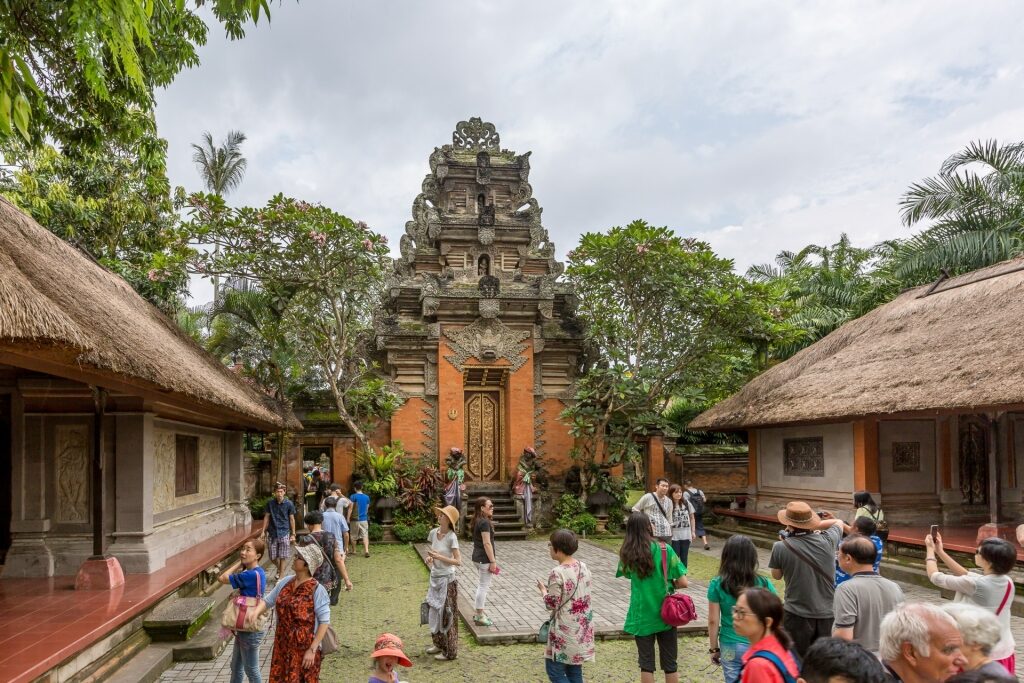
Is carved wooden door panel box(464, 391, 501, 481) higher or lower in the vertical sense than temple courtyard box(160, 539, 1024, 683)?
higher

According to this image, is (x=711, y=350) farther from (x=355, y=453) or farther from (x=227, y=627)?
(x=227, y=627)

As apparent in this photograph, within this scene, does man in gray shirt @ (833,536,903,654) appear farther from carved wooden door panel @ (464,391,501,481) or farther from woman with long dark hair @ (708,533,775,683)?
carved wooden door panel @ (464,391,501,481)

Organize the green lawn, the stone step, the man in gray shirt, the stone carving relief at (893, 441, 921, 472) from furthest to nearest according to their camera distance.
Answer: the stone carving relief at (893, 441, 921, 472)
the stone step
the green lawn
the man in gray shirt

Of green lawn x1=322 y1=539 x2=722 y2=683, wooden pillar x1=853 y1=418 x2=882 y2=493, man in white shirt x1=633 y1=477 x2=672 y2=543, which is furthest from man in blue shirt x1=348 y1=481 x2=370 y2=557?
wooden pillar x1=853 y1=418 x2=882 y2=493

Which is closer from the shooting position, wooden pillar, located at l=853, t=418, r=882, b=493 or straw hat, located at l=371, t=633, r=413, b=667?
straw hat, located at l=371, t=633, r=413, b=667

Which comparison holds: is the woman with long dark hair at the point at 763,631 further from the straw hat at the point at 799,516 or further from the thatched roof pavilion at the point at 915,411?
the thatched roof pavilion at the point at 915,411

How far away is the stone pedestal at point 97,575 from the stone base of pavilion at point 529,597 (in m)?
3.99

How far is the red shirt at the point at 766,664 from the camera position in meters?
3.14

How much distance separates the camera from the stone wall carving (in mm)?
10320

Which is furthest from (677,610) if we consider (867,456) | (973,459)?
(973,459)

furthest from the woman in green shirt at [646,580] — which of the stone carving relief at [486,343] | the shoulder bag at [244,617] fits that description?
the stone carving relief at [486,343]

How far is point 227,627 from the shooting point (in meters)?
5.44

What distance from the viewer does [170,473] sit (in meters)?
11.0

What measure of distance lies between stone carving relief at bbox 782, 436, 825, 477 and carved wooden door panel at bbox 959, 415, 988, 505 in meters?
2.51
